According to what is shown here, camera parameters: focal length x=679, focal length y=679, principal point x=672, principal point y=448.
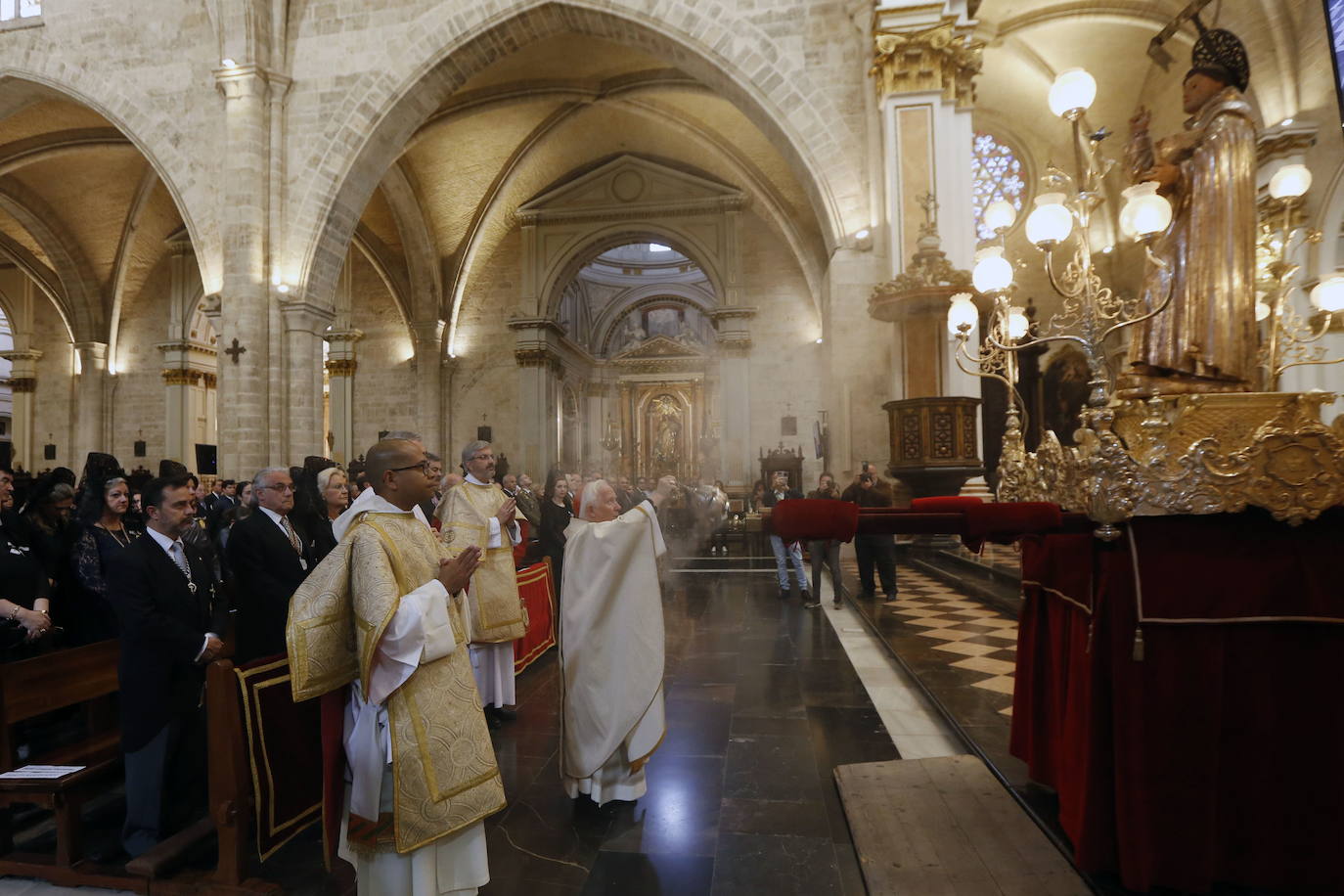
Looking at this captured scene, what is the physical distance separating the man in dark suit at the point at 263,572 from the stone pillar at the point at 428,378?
15.2 metres

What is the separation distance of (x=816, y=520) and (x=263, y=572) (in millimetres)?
2564

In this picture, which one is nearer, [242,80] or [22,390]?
[242,80]

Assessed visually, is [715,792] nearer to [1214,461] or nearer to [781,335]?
[1214,461]

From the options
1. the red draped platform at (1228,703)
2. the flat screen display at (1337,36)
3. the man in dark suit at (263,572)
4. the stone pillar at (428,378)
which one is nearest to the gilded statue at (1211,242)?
the red draped platform at (1228,703)

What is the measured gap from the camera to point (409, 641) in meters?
2.03

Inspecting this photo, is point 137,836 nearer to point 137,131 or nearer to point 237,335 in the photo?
point 237,335

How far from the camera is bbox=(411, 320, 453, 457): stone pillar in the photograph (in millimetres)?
17891

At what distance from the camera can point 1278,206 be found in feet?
26.6

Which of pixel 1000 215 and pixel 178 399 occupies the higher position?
pixel 1000 215

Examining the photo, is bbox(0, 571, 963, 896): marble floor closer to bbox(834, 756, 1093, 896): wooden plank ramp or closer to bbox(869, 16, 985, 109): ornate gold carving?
bbox(834, 756, 1093, 896): wooden plank ramp

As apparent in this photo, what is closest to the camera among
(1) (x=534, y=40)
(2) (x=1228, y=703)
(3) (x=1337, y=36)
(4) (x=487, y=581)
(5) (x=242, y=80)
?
(2) (x=1228, y=703)

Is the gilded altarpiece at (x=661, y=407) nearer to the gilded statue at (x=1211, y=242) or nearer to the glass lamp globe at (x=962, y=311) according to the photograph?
the glass lamp globe at (x=962, y=311)

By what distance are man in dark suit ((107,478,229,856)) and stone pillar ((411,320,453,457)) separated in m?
15.4

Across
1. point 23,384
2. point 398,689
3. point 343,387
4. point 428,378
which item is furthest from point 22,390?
point 398,689
